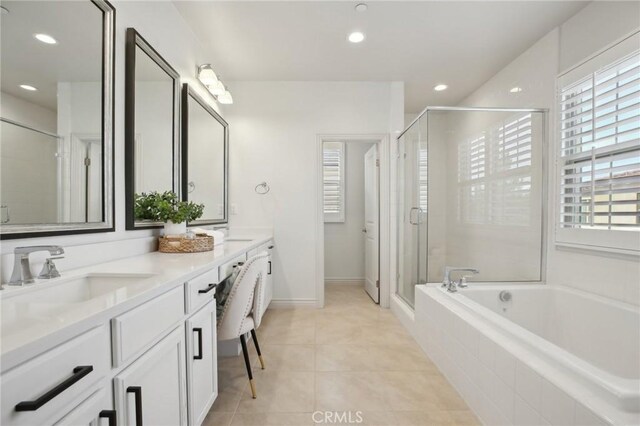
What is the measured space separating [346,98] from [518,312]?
101 inches

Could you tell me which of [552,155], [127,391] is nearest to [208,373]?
[127,391]

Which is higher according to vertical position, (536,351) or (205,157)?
(205,157)

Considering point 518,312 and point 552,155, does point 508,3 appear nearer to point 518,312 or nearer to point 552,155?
point 552,155

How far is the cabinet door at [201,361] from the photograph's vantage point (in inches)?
46.5

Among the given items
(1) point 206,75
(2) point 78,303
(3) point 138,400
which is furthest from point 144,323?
(1) point 206,75

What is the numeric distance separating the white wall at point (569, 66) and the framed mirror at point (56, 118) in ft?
9.42

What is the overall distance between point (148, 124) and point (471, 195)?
281cm

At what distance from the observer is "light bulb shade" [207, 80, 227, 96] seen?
8.25 ft

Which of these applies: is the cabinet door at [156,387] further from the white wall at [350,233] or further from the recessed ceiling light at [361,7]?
the white wall at [350,233]

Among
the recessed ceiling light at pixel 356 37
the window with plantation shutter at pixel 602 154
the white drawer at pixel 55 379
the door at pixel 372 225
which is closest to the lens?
the white drawer at pixel 55 379

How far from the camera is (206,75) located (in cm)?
237

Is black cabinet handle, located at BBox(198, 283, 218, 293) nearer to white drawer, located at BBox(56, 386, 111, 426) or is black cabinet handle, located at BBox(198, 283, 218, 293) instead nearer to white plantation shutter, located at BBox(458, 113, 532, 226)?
white drawer, located at BBox(56, 386, 111, 426)

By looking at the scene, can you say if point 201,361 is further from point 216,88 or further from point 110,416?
point 216,88

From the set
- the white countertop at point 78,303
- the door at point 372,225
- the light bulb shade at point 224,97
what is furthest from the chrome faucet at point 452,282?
the light bulb shade at point 224,97
